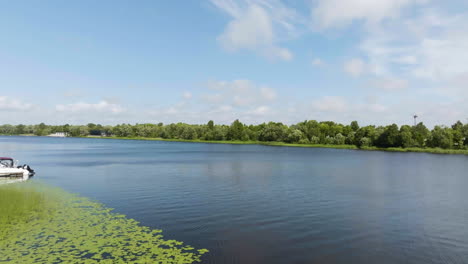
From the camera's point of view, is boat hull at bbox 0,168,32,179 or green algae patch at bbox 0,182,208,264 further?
boat hull at bbox 0,168,32,179

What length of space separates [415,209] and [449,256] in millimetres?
14960

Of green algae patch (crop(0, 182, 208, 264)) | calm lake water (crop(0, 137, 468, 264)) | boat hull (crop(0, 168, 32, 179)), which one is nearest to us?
green algae patch (crop(0, 182, 208, 264))

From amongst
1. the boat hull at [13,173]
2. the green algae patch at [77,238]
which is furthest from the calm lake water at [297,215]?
the boat hull at [13,173]

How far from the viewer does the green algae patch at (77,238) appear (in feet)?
58.6

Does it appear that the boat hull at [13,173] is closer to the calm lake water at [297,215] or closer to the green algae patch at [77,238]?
the calm lake water at [297,215]

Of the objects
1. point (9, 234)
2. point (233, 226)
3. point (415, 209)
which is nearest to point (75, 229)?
point (9, 234)

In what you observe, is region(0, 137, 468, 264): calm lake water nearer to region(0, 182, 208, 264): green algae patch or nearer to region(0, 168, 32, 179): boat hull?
region(0, 182, 208, 264): green algae patch

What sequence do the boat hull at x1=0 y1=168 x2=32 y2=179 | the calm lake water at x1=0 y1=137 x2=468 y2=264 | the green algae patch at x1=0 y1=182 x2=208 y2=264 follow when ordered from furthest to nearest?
the boat hull at x1=0 y1=168 x2=32 y2=179, the calm lake water at x1=0 y1=137 x2=468 y2=264, the green algae patch at x1=0 y1=182 x2=208 y2=264

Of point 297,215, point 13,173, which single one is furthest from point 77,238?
point 13,173

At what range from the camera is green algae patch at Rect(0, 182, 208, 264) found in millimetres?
17859

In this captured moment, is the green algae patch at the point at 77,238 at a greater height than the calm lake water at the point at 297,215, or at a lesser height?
greater

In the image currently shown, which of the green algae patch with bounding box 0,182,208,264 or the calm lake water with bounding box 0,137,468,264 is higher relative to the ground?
the green algae patch with bounding box 0,182,208,264

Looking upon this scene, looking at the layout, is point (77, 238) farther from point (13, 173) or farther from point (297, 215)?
point (13, 173)

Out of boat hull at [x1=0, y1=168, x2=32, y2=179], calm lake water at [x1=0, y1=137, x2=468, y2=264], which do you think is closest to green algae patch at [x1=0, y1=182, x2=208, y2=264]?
calm lake water at [x1=0, y1=137, x2=468, y2=264]
